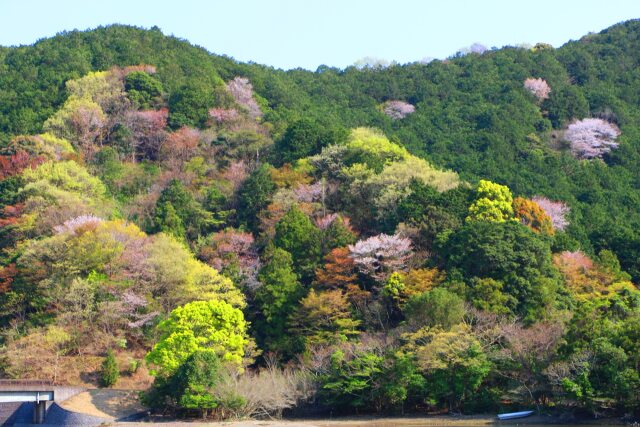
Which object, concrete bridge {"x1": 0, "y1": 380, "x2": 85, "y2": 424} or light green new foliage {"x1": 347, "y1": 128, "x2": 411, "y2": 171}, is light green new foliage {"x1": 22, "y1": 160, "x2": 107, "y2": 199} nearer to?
light green new foliage {"x1": 347, "y1": 128, "x2": 411, "y2": 171}

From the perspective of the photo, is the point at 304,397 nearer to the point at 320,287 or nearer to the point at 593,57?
the point at 320,287

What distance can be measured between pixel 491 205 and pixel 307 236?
10376 millimetres

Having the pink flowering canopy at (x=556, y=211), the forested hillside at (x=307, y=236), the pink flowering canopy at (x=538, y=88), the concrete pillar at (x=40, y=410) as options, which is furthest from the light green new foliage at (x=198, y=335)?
the pink flowering canopy at (x=538, y=88)

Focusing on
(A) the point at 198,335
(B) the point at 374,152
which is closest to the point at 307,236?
(B) the point at 374,152

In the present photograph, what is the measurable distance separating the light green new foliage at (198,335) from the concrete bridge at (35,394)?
437 centimetres

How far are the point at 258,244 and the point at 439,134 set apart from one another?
29.1m

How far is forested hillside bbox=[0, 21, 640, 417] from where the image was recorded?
44750 millimetres

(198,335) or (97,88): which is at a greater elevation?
(97,88)

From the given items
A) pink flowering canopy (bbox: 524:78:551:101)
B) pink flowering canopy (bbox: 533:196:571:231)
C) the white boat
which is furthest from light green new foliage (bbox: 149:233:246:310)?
pink flowering canopy (bbox: 524:78:551:101)

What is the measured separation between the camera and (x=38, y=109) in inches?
3174

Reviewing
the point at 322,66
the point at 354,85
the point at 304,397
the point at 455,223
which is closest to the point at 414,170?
the point at 455,223

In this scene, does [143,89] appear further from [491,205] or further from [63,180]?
[491,205]

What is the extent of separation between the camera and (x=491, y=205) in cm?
5738

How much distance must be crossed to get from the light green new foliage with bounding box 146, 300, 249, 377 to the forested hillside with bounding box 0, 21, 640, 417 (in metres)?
0.10
